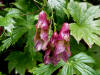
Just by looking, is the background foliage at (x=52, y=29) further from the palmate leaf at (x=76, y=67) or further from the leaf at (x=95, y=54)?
the leaf at (x=95, y=54)

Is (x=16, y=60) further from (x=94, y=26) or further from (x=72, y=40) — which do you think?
(x=94, y=26)

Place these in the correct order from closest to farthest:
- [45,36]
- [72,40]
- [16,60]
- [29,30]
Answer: [45,36], [72,40], [29,30], [16,60]

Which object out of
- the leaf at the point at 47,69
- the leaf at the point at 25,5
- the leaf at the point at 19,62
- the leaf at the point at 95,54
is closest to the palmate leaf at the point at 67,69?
the leaf at the point at 47,69

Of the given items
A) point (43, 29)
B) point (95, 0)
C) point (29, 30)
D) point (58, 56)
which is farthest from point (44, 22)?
point (95, 0)

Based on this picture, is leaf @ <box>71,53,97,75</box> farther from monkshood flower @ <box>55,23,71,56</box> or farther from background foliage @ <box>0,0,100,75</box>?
monkshood flower @ <box>55,23,71,56</box>

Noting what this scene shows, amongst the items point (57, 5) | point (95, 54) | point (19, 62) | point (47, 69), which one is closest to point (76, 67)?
point (47, 69)

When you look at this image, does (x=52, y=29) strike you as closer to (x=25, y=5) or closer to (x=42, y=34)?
(x=25, y=5)
